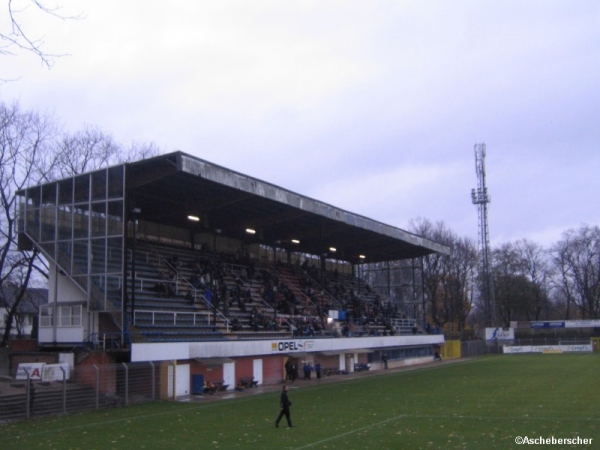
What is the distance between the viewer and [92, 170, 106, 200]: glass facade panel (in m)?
32.9

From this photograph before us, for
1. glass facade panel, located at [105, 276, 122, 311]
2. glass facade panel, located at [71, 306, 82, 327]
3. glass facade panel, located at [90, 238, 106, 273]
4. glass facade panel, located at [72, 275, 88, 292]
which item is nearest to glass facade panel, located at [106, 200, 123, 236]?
glass facade panel, located at [90, 238, 106, 273]

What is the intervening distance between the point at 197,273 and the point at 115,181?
1164cm

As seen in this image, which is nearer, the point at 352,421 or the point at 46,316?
the point at 352,421

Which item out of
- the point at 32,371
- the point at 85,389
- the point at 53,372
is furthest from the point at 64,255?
the point at 85,389

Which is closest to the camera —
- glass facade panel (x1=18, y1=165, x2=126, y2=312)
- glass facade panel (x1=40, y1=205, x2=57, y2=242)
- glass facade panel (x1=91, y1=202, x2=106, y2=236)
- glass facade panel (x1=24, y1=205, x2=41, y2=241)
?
glass facade panel (x1=18, y1=165, x2=126, y2=312)

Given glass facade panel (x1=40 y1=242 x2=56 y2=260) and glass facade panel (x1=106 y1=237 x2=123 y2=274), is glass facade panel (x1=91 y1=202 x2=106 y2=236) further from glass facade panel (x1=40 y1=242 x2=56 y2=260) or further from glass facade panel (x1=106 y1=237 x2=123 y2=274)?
glass facade panel (x1=40 y1=242 x2=56 y2=260)

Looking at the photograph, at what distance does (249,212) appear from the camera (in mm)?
43594

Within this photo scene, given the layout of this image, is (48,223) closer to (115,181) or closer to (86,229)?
(86,229)

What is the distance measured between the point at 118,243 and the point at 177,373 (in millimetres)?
7036

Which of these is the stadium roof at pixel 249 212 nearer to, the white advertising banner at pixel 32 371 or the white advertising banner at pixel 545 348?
the white advertising banner at pixel 32 371

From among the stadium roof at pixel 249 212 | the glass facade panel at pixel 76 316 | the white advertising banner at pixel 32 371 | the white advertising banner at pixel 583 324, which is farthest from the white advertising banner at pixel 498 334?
the white advertising banner at pixel 32 371

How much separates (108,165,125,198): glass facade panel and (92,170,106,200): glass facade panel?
0.45 metres

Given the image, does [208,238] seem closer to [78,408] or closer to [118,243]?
[118,243]

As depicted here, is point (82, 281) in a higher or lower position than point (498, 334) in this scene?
higher
